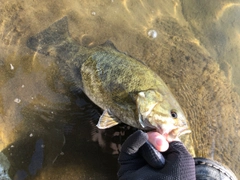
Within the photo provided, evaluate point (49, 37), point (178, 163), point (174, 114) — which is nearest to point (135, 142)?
point (178, 163)

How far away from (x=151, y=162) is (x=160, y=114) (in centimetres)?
63

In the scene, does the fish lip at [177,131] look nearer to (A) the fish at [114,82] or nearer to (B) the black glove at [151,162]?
(A) the fish at [114,82]

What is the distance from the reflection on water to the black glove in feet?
2.79

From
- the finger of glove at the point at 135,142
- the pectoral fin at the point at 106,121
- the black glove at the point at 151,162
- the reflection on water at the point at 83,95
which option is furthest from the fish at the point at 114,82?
the finger of glove at the point at 135,142

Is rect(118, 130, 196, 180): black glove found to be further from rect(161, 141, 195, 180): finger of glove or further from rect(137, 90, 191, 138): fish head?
rect(137, 90, 191, 138): fish head

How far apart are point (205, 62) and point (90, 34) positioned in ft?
→ 6.65

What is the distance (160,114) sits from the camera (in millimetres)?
2891

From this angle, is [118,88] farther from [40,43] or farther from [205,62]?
[205,62]

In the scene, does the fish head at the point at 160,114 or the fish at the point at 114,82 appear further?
the fish at the point at 114,82

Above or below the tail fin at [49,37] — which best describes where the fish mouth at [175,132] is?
below

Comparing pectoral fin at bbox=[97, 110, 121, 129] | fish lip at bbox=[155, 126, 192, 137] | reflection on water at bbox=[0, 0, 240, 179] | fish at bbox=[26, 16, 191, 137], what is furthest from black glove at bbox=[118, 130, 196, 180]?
reflection on water at bbox=[0, 0, 240, 179]

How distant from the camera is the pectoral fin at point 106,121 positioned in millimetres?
3254

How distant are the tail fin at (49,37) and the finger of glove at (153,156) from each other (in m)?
2.20

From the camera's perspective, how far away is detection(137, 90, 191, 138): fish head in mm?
2805
